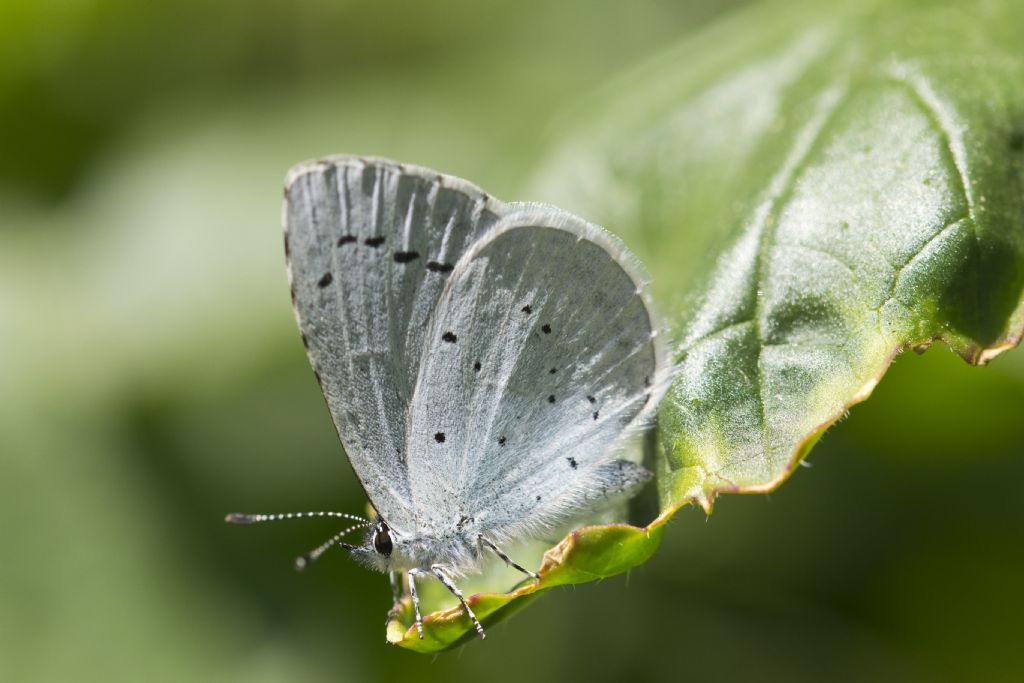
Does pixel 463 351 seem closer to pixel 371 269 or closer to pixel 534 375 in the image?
pixel 534 375

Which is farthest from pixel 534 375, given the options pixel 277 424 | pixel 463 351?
pixel 277 424

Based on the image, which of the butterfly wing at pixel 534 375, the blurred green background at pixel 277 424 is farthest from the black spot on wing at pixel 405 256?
the blurred green background at pixel 277 424

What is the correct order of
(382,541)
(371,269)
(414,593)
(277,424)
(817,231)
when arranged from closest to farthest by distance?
(817,231)
(371,269)
(414,593)
(382,541)
(277,424)

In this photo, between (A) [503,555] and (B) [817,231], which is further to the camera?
(A) [503,555]

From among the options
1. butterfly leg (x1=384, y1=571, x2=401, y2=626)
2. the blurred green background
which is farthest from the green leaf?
the blurred green background

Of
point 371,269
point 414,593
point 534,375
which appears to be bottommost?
point 414,593

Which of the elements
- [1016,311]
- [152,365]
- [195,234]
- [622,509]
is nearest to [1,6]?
[195,234]

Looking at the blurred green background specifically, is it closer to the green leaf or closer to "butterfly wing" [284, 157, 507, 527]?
the green leaf

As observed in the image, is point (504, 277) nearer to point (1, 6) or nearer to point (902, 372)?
point (902, 372)
